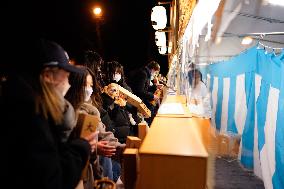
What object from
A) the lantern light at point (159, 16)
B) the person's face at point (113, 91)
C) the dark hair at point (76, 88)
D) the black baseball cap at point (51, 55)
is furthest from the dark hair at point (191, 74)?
the lantern light at point (159, 16)

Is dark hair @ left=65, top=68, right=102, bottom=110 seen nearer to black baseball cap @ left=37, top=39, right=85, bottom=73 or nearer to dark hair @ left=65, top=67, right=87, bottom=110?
dark hair @ left=65, top=67, right=87, bottom=110

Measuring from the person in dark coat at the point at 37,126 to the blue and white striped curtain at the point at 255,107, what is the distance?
3042mm

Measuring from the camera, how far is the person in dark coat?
1.38 m

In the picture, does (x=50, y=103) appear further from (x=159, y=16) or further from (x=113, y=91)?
Result: (x=159, y=16)

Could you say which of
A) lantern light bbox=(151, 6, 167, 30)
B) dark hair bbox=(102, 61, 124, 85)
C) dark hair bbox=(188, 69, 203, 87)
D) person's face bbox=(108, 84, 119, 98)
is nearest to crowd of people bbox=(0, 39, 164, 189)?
person's face bbox=(108, 84, 119, 98)

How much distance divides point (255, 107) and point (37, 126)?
4.20 metres

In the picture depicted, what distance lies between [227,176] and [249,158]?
618mm

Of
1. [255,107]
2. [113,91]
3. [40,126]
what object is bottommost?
[255,107]

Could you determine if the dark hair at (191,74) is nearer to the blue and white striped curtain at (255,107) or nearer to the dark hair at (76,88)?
the blue and white striped curtain at (255,107)

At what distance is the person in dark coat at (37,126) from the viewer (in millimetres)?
1381

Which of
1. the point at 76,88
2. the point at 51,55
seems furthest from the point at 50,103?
the point at 76,88

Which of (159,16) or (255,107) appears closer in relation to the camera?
(255,107)

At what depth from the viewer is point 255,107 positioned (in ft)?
15.0

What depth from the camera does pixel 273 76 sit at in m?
3.72
